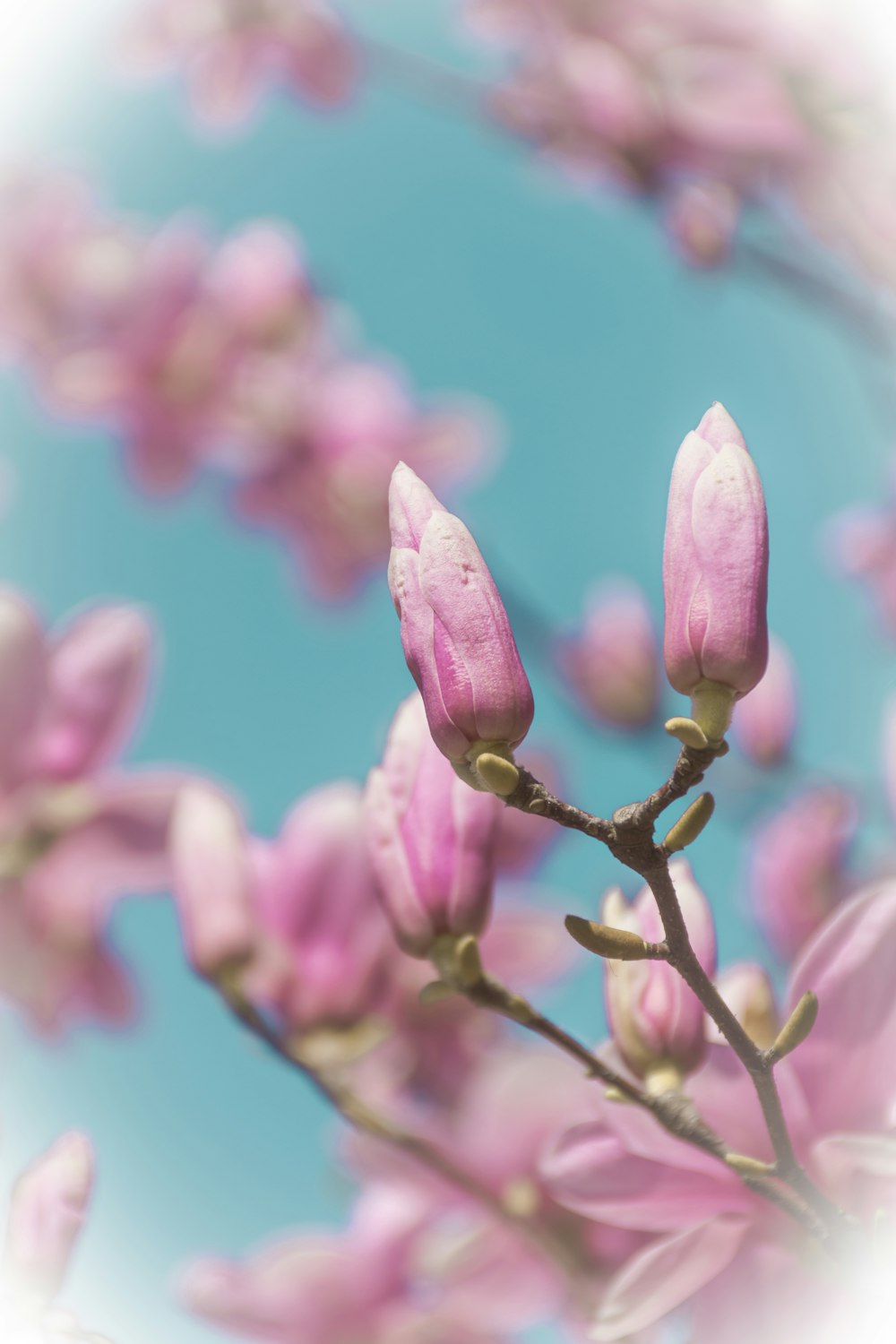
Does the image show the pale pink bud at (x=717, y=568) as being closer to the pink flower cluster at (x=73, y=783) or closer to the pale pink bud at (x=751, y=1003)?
the pale pink bud at (x=751, y=1003)

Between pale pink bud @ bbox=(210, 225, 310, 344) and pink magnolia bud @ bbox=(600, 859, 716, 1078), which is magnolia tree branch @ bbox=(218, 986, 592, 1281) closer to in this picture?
pink magnolia bud @ bbox=(600, 859, 716, 1078)

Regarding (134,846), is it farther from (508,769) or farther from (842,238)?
(842,238)

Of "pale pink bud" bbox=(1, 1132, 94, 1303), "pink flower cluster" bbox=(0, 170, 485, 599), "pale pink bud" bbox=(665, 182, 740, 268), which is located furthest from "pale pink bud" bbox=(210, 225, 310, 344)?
"pale pink bud" bbox=(1, 1132, 94, 1303)

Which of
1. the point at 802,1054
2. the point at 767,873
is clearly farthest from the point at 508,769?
the point at 767,873

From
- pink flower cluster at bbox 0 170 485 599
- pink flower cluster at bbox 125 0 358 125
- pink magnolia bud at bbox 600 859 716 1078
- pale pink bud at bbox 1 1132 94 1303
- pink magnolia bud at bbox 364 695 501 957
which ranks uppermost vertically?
pink flower cluster at bbox 125 0 358 125

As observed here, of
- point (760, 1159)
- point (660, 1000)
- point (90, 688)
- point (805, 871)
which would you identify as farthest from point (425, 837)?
point (805, 871)

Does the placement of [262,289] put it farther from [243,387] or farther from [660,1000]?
[660,1000]

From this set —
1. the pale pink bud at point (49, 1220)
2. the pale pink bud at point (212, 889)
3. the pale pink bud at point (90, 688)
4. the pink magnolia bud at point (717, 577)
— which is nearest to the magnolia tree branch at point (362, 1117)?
the pale pink bud at point (212, 889)
